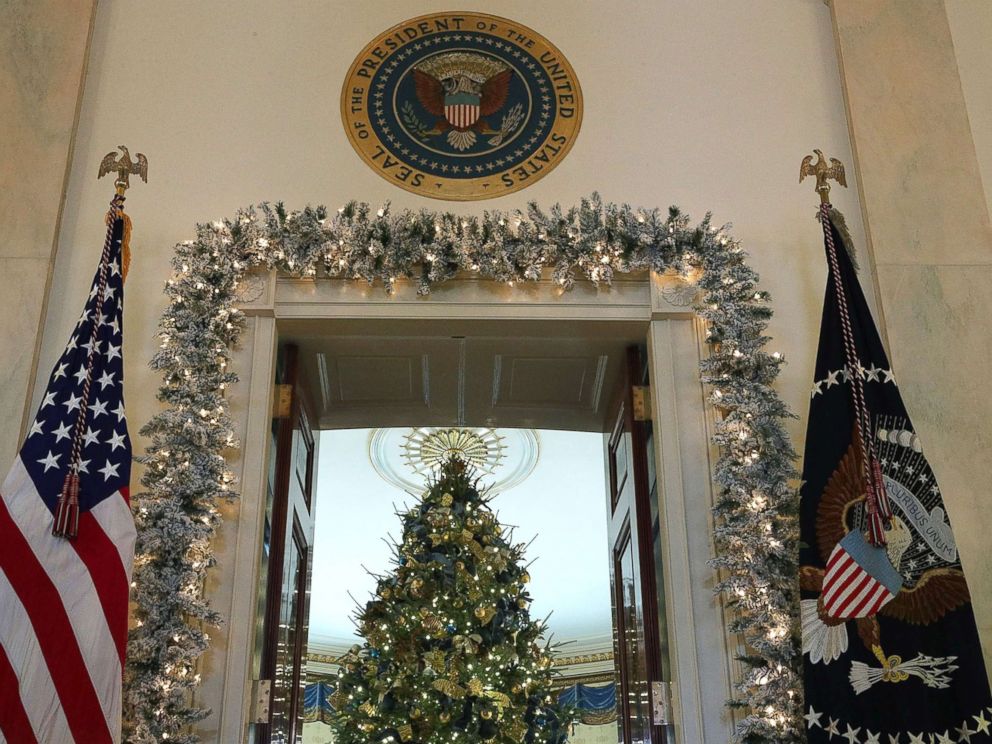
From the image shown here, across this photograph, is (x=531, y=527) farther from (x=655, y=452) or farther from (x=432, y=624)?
(x=655, y=452)

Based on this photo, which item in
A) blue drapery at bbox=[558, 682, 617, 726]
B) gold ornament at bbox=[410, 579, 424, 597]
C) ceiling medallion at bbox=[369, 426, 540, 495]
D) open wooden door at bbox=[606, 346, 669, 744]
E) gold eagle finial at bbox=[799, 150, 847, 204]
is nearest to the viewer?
gold eagle finial at bbox=[799, 150, 847, 204]

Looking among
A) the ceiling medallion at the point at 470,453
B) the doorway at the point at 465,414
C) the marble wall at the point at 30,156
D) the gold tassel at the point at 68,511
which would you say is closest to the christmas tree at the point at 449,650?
the doorway at the point at 465,414

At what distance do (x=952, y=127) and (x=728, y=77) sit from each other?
43.7 inches

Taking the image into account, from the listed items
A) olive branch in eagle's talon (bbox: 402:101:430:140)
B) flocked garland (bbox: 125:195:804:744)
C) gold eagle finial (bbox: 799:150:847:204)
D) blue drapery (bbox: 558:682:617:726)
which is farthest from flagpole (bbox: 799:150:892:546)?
blue drapery (bbox: 558:682:617:726)

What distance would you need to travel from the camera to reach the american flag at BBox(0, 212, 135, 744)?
11.3 ft

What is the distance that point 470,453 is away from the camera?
11.0 m

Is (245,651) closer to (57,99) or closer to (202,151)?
(202,151)

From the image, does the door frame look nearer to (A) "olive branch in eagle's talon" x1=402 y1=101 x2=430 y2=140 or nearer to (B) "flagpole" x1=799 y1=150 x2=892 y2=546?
(B) "flagpole" x1=799 y1=150 x2=892 y2=546

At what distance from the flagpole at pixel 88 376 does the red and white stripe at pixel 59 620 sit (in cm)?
7

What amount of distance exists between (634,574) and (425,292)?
65.7 inches

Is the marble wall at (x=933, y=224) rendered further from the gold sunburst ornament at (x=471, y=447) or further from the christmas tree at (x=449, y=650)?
the gold sunburst ornament at (x=471, y=447)

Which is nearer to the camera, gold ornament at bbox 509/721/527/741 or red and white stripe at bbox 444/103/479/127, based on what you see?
red and white stripe at bbox 444/103/479/127

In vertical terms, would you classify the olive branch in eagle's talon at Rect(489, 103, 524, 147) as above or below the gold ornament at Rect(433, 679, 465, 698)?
above

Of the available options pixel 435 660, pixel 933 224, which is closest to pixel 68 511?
pixel 435 660
